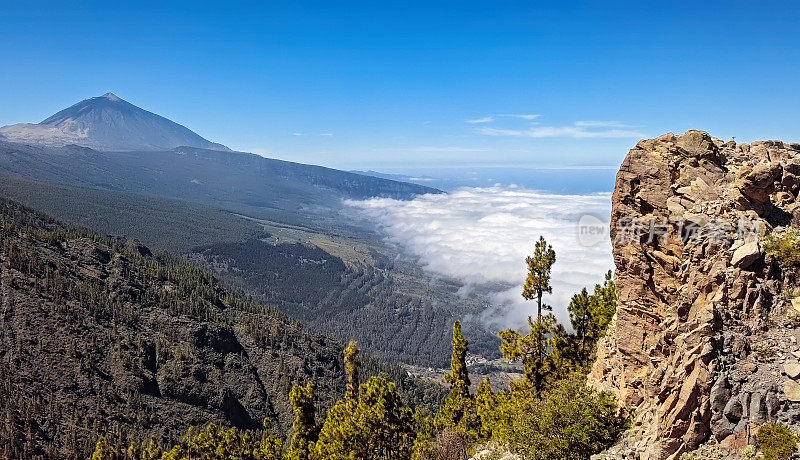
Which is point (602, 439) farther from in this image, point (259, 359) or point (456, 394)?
point (259, 359)

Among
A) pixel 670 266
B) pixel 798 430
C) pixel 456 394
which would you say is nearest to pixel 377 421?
pixel 456 394

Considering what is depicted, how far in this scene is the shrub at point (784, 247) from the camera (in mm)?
14950

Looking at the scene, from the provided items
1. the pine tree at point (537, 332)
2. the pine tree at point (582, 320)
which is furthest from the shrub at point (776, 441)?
the pine tree at point (582, 320)

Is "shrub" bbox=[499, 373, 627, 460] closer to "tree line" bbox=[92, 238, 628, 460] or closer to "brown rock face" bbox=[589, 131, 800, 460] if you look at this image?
"brown rock face" bbox=[589, 131, 800, 460]

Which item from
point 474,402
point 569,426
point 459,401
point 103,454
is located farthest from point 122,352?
point 569,426

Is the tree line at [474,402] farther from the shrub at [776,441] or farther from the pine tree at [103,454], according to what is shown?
the pine tree at [103,454]

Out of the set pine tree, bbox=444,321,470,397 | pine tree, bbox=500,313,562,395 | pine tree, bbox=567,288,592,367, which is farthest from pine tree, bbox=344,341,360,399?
pine tree, bbox=567,288,592,367

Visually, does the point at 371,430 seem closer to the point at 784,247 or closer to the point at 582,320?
the point at 582,320

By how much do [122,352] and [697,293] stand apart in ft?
425

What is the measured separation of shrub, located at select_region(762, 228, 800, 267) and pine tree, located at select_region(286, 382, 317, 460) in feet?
94.7

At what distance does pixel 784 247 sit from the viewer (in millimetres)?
15055

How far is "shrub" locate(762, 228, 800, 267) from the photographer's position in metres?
14.9

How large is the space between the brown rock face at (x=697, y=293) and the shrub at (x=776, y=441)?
1.57ft

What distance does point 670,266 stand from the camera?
59.0ft
